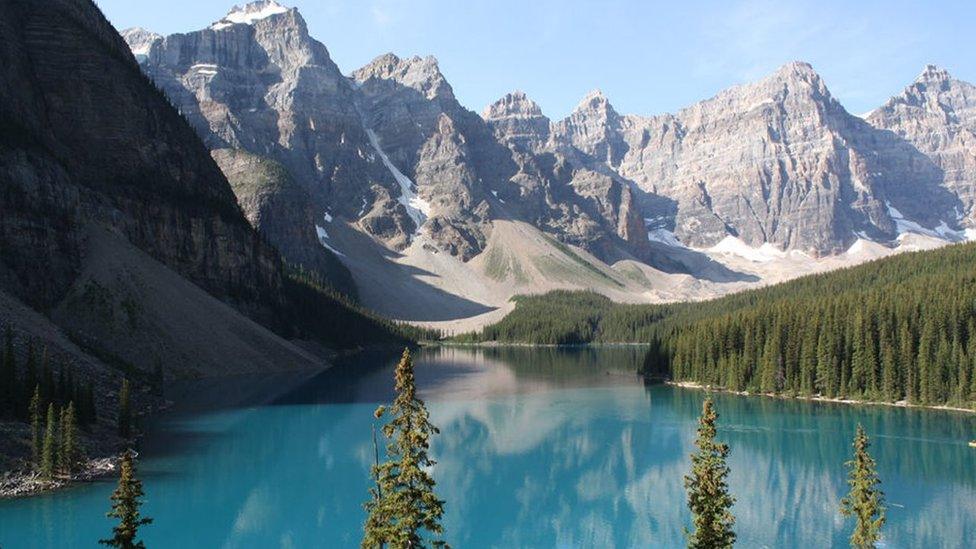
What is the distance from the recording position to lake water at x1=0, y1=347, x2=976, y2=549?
43156 mm

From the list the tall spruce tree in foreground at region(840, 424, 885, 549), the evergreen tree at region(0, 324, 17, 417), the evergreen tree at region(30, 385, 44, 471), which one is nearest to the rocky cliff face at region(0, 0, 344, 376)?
the evergreen tree at region(0, 324, 17, 417)

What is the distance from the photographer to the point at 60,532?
130ft

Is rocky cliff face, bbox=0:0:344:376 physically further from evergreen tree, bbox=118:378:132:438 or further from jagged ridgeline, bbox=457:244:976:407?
jagged ridgeline, bbox=457:244:976:407

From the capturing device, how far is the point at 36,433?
49.8 metres

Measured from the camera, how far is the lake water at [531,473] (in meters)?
43.2

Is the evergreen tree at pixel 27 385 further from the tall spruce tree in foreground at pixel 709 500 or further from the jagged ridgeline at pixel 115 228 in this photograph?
the tall spruce tree in foreground at pixel 709 500

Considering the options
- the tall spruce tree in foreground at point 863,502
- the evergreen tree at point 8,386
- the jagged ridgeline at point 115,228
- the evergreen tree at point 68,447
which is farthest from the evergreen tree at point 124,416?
the tall spruce tree in foreground at point 863,502

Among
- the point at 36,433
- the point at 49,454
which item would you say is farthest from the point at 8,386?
the point at 49,454

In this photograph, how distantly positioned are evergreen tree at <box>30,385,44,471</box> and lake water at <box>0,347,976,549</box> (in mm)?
4445

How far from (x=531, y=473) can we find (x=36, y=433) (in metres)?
33.5

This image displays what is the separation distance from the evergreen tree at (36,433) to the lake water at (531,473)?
14.6 feet

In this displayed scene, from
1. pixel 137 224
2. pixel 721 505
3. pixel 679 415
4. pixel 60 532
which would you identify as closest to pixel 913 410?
pixel 679 415

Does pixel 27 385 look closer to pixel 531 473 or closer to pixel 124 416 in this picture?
pixel 124 416

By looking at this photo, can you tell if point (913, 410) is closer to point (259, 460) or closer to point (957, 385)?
point (957, 385)
